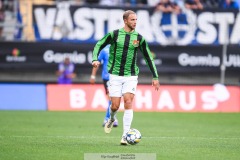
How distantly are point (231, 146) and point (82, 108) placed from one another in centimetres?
1326

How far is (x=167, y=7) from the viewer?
27.2 meters

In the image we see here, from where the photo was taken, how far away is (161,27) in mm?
27078

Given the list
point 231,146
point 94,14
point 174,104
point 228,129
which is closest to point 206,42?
point 174,104

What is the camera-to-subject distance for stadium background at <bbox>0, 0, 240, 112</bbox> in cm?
2638

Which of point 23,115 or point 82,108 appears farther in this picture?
point 82,108

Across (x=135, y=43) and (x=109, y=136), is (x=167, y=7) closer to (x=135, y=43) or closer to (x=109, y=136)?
(x=109, y=136)

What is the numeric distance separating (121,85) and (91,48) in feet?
43.8

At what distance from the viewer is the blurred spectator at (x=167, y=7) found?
27.0 meters

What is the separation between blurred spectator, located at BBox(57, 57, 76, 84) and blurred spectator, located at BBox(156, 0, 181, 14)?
13.6 feet

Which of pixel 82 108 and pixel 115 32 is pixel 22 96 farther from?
pixel 115 32

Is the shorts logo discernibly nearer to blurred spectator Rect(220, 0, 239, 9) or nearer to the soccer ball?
the soccer ball

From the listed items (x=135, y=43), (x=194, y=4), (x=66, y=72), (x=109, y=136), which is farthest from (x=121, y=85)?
(x=194, y=4)

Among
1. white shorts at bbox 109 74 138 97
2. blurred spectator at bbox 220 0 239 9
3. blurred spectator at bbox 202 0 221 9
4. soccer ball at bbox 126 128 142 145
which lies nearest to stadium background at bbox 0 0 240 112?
blurred spectator at bbox 220 0 239 9

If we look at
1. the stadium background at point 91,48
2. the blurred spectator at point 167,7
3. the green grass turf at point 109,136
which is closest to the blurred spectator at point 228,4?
the stadium background at point 91,48
